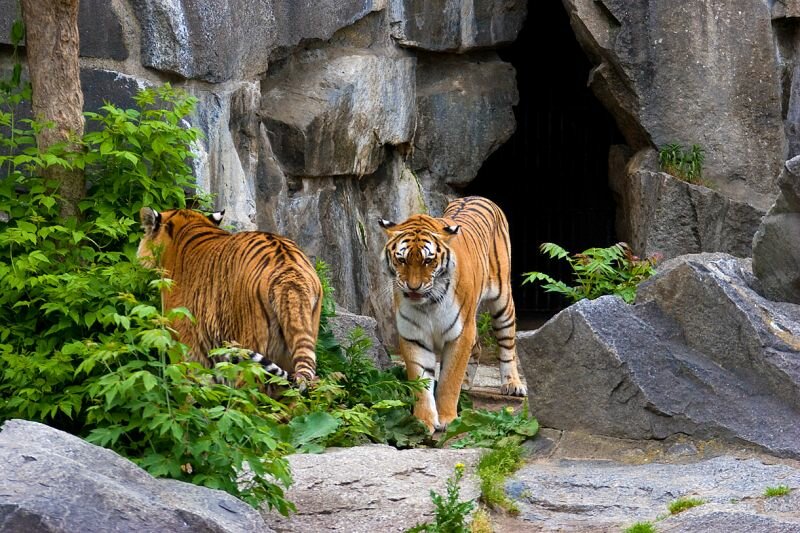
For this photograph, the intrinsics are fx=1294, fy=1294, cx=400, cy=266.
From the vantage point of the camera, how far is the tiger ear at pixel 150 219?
20.7 ft

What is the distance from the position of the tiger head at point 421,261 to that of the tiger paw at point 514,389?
1.45 m

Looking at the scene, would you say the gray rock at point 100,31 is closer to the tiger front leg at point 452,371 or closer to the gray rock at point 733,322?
the tiger front leg at point 452,371

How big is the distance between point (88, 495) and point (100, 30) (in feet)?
13.3

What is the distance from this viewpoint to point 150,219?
20.9ft

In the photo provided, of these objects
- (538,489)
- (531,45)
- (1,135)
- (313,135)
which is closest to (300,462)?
(538,489)

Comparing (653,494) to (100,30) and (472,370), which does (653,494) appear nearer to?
(100,30)

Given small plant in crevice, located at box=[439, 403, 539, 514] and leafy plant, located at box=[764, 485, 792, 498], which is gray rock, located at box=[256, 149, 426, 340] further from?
leafy plant, located at box=[764, 485, 792, 498]

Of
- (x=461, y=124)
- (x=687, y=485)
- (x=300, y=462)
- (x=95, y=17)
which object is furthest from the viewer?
(x=461, y=124)

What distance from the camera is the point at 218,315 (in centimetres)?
638

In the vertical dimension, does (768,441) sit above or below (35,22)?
below

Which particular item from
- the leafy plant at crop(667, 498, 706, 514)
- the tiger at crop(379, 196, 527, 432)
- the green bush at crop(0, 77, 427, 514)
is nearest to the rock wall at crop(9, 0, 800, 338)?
the tiger at crop(379, 196, 527, 432)

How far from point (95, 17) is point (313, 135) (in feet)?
6.64

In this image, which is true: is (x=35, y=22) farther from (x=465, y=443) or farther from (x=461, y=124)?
(x=461, y=124)

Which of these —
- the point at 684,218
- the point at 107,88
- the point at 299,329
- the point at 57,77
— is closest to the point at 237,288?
the point at 299,329
